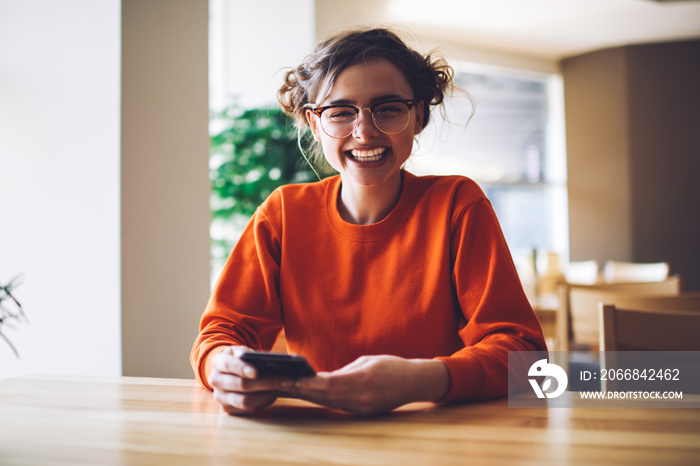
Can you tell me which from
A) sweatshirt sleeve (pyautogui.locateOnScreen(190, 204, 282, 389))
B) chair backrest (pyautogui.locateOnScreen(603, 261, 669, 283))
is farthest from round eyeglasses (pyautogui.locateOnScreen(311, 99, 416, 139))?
chair backrest (pyautogui.locateOnScreen(603, 261, 669, 283))

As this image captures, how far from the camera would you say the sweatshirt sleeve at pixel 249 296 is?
105cm

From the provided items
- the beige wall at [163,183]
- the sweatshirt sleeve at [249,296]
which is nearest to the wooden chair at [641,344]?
the sweatshirt sleeve at [249,296]

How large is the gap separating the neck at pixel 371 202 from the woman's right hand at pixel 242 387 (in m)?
0.51

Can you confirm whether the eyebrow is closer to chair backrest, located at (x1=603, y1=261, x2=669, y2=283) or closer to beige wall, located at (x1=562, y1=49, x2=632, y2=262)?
chair backrest, located at (x1=603, y1=261, x2=669, y2=283)

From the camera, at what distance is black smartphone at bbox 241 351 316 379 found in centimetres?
73

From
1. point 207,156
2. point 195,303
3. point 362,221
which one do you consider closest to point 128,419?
point 362,221

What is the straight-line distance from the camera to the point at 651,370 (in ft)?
3.73

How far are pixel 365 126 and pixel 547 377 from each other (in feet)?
1.93

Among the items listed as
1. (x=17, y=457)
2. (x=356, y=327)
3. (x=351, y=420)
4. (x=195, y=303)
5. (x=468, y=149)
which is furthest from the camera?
(x=468, y=149)

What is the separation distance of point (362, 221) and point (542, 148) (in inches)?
236

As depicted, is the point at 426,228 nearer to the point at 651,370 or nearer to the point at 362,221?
the point at 362,221

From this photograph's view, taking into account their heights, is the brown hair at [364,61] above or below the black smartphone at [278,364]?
above

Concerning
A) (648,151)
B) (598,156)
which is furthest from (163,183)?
(648,151)

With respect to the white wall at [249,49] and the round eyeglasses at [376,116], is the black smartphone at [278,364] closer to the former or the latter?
the round eyeglasses at [376,116]
